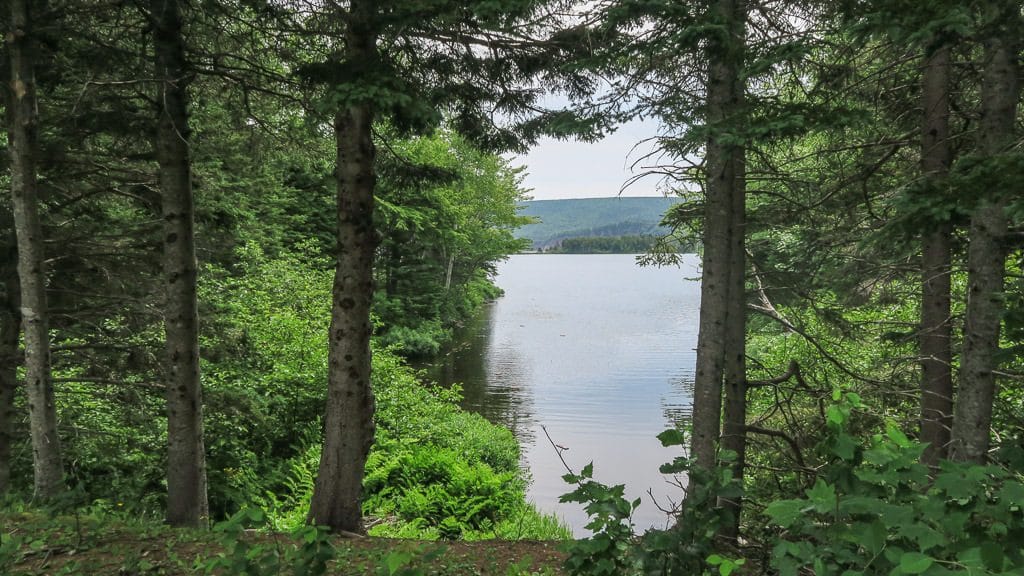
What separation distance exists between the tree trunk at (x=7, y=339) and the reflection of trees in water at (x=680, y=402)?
14686mm

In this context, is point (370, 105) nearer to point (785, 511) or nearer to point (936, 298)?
point (785, 511)

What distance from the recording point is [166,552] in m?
4.48

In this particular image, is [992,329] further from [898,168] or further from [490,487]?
[490,487]

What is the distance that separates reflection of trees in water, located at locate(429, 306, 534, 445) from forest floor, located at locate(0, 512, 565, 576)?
12108 mm

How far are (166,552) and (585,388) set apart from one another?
65.2ft

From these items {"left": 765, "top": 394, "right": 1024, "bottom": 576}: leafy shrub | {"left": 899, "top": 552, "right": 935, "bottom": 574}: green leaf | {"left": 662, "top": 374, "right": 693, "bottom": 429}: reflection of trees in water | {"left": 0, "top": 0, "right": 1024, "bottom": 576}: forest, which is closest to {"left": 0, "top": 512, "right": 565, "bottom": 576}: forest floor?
{"left": 0, "top": 0, "right": 1024, "bottom": 576}: forest

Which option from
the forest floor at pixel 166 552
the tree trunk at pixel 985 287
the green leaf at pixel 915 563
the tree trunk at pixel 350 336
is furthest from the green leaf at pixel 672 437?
the tree trunk at pixel 350 336

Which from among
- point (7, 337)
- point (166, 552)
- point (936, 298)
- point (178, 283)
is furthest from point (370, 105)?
point (936, 298)

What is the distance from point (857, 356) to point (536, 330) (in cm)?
2762

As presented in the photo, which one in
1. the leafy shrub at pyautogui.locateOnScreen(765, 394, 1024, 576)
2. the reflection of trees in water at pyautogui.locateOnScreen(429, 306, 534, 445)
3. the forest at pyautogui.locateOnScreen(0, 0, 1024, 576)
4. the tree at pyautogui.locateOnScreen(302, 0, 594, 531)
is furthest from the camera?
the reflection of trees in water at pyautogui.locateOnScreen(429, 306, 534, 445)

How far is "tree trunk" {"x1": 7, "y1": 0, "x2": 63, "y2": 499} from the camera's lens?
17.6 feet

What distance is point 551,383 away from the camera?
950 inches

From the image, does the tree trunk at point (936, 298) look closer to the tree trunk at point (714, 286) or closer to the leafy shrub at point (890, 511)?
the tree trunk at point (714, 286)

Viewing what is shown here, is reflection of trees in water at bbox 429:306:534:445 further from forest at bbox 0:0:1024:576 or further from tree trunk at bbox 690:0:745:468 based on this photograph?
tree trunk at bbox 690:0:745:468
